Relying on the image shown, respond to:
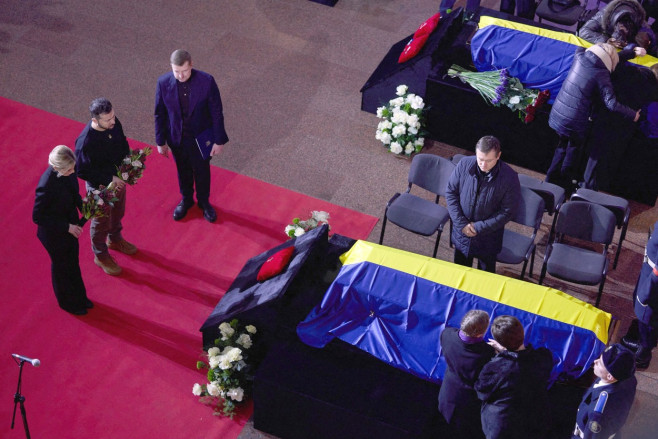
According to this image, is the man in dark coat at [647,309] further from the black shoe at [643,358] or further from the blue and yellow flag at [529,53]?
the blue and yellow flag at [529,53]

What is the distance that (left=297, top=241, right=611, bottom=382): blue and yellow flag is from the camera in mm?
5105

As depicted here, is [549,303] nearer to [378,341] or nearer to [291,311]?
[378,341]

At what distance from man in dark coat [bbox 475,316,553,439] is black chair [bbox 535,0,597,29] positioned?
5231 mm

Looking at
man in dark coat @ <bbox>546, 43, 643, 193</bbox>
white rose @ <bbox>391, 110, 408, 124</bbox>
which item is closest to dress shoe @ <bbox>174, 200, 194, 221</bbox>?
white rose @ <bbox>391, 110, 408, 124</bbox>

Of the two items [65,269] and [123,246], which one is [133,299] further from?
[65,269]

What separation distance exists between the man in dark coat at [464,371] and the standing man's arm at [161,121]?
3.06 metres

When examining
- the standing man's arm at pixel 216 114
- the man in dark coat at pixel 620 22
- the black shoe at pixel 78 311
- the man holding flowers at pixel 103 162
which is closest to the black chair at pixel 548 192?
the man in dark coat at pixel 620 22

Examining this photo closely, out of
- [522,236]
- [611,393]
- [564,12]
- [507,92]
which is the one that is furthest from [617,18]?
[611,393]

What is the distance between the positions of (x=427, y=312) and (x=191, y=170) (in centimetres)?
267

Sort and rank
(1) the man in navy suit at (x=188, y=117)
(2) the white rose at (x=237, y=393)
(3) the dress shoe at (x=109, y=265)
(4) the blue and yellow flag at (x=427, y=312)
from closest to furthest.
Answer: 1. (4) the blue and yellow flag at (x=427, y=312)
2. (2) the white rose at (x=237, y=393)
3. (1) the man in navy suit at (x=188, y=117)
4. (3) the dress shoe at (x=109, y=265)

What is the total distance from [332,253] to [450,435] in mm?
1662

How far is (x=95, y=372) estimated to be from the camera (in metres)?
5.79

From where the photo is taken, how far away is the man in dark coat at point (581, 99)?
6.52m

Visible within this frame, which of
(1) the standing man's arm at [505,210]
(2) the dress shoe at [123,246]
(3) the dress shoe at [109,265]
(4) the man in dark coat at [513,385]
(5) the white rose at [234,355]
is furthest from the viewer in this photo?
(2) the dress shoe at [123,246]
